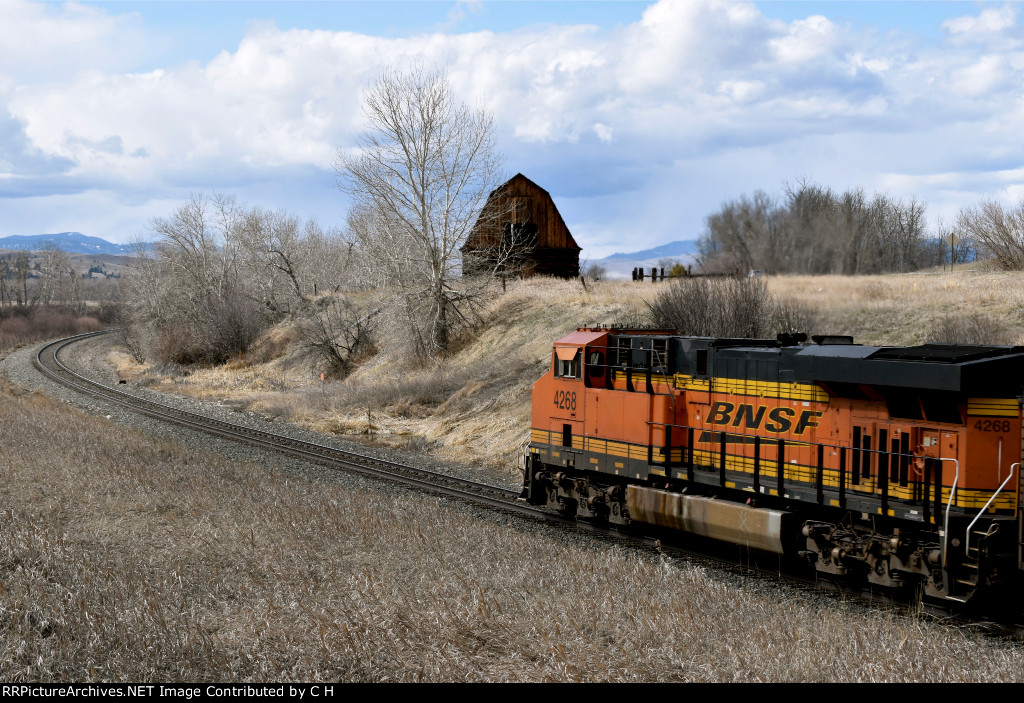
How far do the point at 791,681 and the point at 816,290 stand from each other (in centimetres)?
1545

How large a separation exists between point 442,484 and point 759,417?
7802 millimetres

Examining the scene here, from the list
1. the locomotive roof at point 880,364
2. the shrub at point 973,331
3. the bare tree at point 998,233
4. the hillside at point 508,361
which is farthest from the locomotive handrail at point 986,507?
the bare tree at point 998,233

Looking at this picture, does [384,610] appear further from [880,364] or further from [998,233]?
[998,233]

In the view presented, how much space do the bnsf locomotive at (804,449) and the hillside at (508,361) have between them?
619cm

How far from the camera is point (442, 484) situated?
1698 cm

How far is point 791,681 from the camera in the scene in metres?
6.12

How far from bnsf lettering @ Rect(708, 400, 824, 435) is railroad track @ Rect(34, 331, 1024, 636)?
1932 mm

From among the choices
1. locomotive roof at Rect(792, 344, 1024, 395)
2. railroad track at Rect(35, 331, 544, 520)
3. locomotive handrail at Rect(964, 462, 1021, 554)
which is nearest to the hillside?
railroad track at Rect(35, 331, 544, 520)

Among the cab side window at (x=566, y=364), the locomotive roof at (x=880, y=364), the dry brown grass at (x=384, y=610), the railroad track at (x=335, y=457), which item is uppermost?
the locomotive roof at (x=880, y=364)

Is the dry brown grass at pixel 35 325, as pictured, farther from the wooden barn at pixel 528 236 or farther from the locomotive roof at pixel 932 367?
the locomotive roof at pixel 932 367

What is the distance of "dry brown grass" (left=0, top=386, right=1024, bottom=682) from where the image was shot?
6719 mm

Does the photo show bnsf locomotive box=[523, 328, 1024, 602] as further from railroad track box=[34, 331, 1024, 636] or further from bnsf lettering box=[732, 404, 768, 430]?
railroad track box=[34, 331, 1024, 636]

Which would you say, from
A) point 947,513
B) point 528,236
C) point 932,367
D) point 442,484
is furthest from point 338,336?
point 947,513

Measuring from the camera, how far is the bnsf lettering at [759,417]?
1083cm
